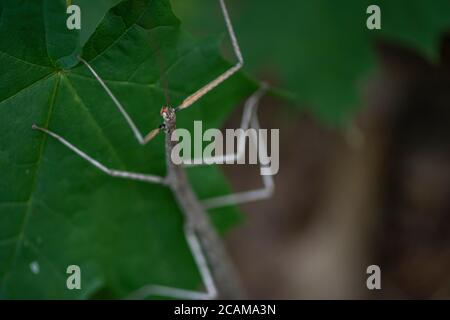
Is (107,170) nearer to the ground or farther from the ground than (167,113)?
nearer to the ground

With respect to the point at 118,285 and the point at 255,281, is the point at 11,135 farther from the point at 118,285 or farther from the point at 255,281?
the point at 255,281

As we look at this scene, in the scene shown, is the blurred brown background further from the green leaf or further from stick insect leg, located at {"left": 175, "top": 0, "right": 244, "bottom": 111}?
stick insect leg, located at {"left": 175, "top": 0, "right": 244, "bottom": 111}

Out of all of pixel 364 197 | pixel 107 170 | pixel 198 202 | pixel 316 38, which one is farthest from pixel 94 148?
pixel 364 197

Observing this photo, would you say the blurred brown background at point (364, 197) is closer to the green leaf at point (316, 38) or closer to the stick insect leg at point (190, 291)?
the green leaf at point (316, 38)

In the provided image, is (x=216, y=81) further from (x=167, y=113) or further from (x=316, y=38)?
(x=316, y=38)

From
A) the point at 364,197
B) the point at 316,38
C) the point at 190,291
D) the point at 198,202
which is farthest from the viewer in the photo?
the point at 364,197

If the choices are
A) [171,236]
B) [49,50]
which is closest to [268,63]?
[171,236]

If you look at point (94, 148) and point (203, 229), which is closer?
point (94, 148)
